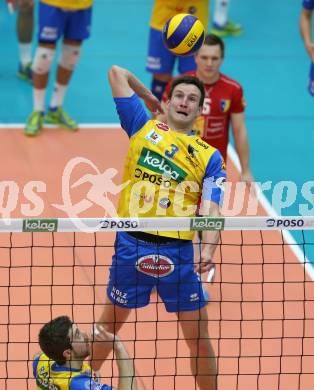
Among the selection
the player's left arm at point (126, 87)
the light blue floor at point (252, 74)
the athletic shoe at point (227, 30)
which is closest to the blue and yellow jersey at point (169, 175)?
the player's left arm at point (126, 87)

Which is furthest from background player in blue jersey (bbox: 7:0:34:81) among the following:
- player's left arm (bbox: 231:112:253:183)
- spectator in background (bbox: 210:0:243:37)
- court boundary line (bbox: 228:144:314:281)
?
player's left arm (bbox: 231:112:253:183)

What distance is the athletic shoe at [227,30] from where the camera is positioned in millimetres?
14516

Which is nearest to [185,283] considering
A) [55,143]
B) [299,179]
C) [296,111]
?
[299,179]

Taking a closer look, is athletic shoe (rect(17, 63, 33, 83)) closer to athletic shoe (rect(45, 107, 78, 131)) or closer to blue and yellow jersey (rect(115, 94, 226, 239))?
athletic shoe (rect(45, 107, 78, 131))

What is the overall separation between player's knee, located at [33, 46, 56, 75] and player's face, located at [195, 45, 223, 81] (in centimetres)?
336

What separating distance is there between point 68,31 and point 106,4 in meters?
4.68

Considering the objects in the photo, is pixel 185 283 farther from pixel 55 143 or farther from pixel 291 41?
pixel 291 41

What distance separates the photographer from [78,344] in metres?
5.62

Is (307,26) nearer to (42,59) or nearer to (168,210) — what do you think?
(42,59)

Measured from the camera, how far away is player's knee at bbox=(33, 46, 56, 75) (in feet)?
36.3

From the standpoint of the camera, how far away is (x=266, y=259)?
8891 mm

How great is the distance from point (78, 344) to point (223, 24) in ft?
31.6

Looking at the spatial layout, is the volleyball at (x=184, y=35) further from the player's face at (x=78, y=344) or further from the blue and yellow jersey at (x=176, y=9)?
the player's face at (x=78, y=344)

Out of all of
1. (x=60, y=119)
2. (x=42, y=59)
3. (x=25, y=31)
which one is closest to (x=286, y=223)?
(x=42, y=59)
